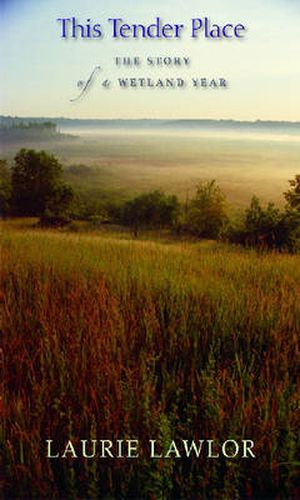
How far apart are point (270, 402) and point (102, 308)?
1.33 meters

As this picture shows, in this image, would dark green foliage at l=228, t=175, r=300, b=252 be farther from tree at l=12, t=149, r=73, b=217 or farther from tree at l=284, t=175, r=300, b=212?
tree at l=12, t=149, r=73, b=217

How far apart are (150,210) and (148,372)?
2748mm

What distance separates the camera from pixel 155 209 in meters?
6.02

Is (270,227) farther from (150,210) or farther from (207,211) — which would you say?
(150,210)

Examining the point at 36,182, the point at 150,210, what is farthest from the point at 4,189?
the point at 150,210

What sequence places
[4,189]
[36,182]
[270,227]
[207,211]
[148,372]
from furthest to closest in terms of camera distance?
[270,227], [207,211], [36,182], [4,189], [148,372]

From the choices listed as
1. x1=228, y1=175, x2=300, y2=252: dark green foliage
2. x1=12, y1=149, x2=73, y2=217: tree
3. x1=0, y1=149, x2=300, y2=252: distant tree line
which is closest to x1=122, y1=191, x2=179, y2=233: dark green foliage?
x1=0, y1=149, x2=300, y2=252: distant tree line

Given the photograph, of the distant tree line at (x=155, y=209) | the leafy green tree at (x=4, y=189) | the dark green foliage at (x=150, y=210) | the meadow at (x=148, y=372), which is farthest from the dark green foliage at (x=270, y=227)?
the leafy green tree at (x=4, y=189)

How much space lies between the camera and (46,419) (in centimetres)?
310

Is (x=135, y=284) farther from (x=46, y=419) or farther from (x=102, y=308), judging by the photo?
(x=46, y=419)

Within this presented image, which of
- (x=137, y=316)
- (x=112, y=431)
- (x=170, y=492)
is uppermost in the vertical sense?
(x=137, y=316)

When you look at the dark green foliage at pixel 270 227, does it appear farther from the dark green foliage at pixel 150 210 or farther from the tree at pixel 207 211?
the dark green foliage at pixel 150 210

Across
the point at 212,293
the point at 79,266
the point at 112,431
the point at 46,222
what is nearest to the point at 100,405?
the point at 112,431

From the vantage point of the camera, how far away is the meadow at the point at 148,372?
2873 mm
